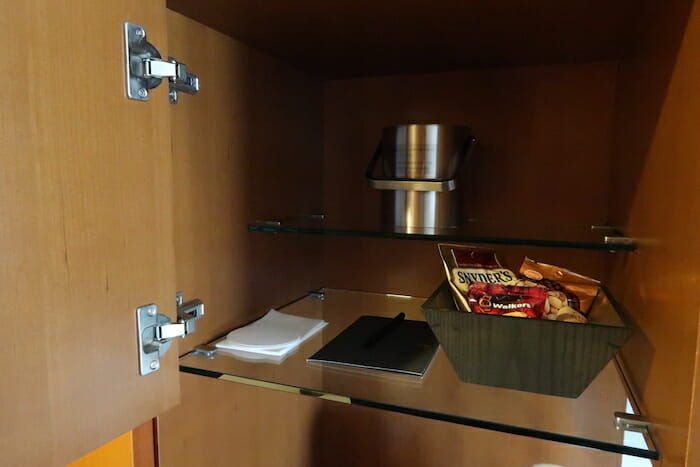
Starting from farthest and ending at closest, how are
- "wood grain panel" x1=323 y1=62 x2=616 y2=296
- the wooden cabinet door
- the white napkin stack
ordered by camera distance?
1. "wood grain panel" x1=323 y1=62 x2=616 y2=296
2. the white napkin stack
3. the wooden cabinet door

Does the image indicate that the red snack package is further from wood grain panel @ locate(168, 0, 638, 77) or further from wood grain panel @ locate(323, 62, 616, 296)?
wood grain panel @ locate(168, 0, 638, 77)

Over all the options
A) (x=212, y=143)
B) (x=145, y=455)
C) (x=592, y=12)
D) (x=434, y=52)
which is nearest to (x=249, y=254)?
(x=212, y=143)

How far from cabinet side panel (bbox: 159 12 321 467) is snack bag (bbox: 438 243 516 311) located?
0.30 m

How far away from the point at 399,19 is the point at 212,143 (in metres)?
0.29

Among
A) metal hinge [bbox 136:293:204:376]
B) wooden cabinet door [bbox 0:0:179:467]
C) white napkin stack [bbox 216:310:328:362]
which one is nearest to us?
wooden cabinet door [bbox 0:0:179:467]

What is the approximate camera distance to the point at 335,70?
0.84 meters

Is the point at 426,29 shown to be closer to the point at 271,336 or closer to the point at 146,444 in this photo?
the point at 271,336

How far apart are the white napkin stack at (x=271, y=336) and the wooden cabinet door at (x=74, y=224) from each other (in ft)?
0.65

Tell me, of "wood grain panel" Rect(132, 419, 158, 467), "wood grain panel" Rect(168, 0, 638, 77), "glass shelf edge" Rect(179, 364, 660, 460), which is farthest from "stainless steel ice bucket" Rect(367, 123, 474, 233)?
"wood grain panel" Rect(132, 419, 158, 467)

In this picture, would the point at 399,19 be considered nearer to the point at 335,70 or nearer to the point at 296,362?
the point at 335,70

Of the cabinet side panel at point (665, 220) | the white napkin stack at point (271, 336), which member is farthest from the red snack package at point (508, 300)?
the white napkin stack at point (271, 336)

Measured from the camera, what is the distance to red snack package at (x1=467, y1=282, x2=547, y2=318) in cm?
56

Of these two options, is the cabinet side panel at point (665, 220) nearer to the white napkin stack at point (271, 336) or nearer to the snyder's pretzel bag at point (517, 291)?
the snyder's pretzel bag at point (517, 291)

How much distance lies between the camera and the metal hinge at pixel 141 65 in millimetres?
416
